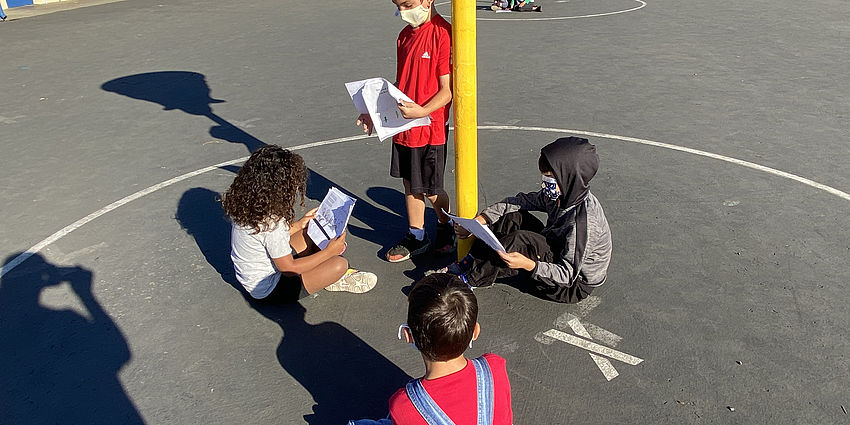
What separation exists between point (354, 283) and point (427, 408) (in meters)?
2.11

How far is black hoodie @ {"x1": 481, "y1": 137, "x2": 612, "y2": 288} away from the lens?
162 inches

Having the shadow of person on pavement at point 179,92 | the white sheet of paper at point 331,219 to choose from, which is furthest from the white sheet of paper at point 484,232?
the shadow of person on pavement at point 179,92

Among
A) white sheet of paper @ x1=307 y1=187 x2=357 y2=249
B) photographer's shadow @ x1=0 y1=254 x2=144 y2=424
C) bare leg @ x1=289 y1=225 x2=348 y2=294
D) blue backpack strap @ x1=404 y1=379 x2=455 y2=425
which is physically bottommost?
photographer's shadow @ x1=0 y1=254 x2=144 y2=424

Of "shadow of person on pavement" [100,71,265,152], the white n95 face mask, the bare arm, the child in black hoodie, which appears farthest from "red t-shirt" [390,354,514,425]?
"shadow of person on pavement" [100,71,265,152]

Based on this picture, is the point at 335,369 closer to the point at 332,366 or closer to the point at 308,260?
the point at 332,366

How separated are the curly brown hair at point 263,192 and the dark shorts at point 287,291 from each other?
1.34ft

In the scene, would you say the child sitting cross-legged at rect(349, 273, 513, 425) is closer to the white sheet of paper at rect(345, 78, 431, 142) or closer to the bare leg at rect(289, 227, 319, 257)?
the white sheet of paper at rect(345, 78, 431, 142)

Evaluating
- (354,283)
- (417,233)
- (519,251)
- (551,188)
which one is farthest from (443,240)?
(551,188)

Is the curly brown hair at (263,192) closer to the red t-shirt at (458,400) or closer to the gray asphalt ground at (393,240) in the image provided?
the gray asphalt ground at (393,240)

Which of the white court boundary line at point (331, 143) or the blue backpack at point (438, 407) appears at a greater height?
the blue backpack at point (438, 407)

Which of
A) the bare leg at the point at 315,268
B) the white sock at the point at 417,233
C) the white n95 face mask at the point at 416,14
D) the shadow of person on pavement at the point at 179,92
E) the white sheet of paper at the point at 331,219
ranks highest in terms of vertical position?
the white n95 face mask at the point at 416,14

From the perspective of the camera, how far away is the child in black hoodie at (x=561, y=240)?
4141mm

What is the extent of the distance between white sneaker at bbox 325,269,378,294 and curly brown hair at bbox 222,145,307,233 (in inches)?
26.9

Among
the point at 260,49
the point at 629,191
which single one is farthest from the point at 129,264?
the point at 260,49
